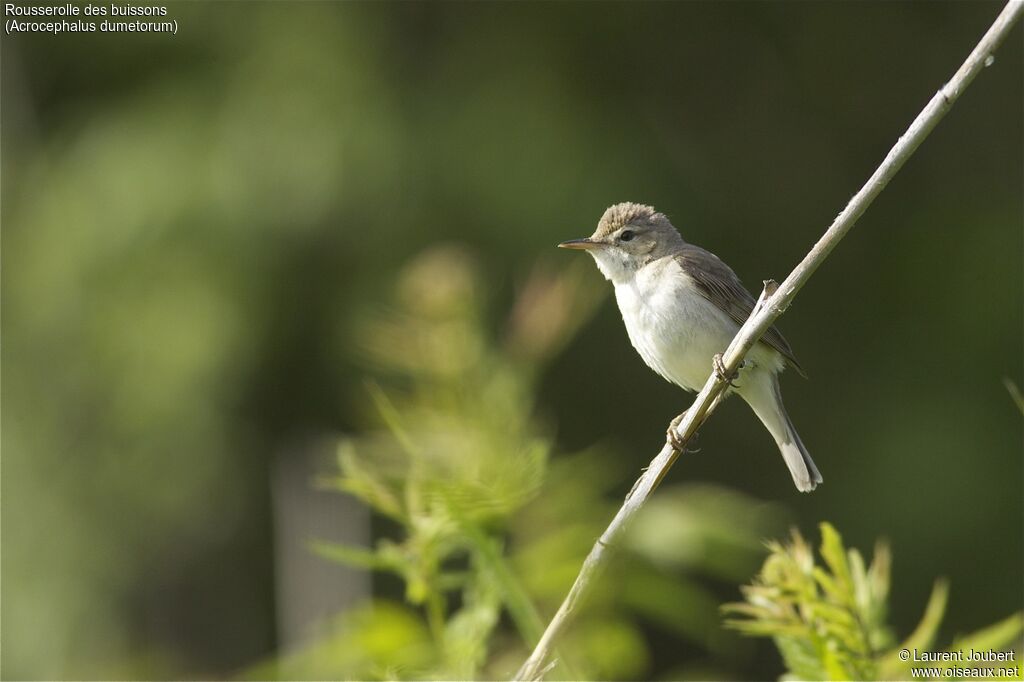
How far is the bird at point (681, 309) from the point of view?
3.14 m

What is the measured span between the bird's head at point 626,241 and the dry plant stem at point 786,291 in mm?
1562

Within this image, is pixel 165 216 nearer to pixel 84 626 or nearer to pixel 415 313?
pixel 84 626

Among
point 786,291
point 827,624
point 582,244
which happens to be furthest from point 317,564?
point 786,291

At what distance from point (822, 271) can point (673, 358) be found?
3674mm

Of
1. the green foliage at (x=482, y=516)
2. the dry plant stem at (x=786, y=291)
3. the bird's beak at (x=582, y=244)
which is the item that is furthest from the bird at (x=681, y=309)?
the dry plant stem at (x=786, y=291)

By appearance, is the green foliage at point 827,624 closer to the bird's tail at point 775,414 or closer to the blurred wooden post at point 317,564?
the blurred wooden post at point 317,564

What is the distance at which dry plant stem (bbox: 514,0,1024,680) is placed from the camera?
4.48ft

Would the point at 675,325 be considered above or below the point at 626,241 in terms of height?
below

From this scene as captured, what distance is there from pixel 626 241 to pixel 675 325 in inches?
13.3

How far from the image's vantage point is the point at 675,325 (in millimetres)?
3127

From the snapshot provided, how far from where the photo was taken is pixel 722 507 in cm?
237

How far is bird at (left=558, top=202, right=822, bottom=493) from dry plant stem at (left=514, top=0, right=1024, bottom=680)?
1346 millimetres
